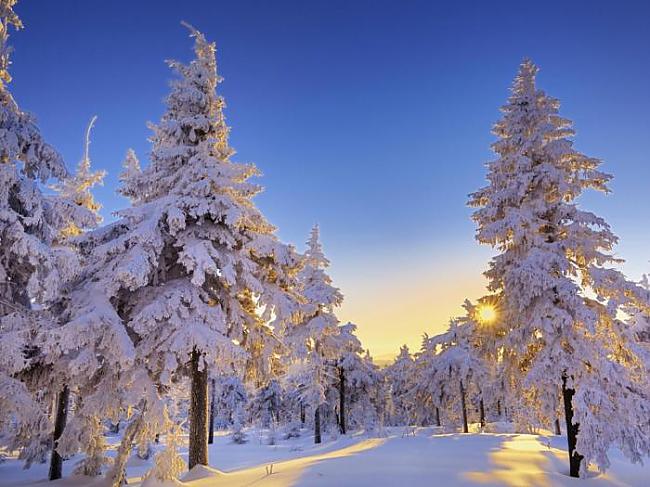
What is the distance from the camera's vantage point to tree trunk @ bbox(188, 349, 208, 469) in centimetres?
1166

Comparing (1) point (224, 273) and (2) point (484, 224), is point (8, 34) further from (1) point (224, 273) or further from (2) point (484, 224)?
(2) point (484, 224)

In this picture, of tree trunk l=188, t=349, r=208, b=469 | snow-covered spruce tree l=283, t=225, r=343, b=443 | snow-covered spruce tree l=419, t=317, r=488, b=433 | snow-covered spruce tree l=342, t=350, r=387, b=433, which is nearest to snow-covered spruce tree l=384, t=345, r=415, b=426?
snow-covered spruce tree l=419, t=317, r=488, b=433

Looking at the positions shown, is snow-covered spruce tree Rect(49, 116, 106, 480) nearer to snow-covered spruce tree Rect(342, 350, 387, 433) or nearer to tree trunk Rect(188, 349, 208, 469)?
tree trunk Rect(188, 349, 208, 469)

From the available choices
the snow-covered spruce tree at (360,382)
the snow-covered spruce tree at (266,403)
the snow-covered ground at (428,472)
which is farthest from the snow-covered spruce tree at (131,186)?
the snow-covered spruce tree at (266,403)

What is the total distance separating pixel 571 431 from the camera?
12.0m

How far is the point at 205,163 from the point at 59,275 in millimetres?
4865

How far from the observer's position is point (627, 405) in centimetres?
1109

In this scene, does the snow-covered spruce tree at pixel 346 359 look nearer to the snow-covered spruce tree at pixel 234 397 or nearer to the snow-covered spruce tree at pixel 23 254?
the snow-covered spruce tree at pixel 234 397

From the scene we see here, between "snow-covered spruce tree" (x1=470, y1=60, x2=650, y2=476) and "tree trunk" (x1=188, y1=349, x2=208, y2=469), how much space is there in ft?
30.0

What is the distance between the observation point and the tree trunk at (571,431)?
460 inches

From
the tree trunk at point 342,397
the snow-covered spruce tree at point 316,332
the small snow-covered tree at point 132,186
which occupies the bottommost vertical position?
the tree trunk at point 342,397

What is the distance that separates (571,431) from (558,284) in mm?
4120

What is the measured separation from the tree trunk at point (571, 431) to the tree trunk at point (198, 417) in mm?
10063

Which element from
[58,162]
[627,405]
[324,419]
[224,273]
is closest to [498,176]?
[627,405]
